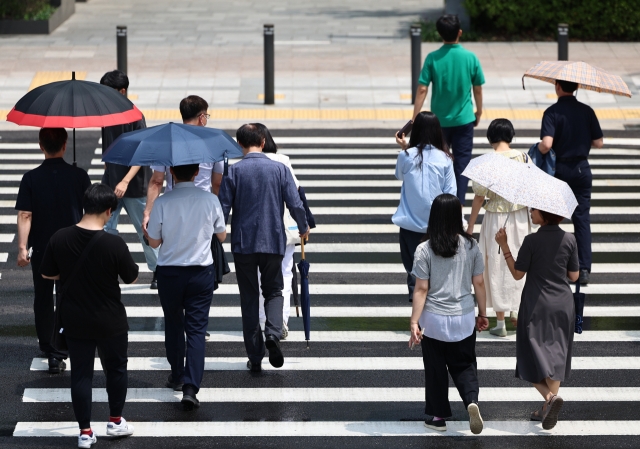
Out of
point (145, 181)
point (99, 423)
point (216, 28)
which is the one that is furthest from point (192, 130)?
point (216, 28)

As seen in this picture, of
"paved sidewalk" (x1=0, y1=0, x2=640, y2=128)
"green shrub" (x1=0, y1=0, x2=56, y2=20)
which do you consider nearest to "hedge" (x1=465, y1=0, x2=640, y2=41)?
"paved sidewalk" (x1=0, y1=0, x2=640, y2=128)

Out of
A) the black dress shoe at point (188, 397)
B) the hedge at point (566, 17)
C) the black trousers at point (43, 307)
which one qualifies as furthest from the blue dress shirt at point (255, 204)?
the hedge at point (566, 17)

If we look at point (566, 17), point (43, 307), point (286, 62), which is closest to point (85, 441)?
point (43, 307)

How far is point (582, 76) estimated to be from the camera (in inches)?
356

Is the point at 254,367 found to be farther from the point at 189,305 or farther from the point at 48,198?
the point at 48,198

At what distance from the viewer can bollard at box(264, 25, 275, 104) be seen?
17.4 metres

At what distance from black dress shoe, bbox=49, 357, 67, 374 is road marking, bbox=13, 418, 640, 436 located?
0.89 metres

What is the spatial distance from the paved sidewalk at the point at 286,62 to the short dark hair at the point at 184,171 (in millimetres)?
9588

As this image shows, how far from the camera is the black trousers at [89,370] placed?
6637 mm

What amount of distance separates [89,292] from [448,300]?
6.93 feet

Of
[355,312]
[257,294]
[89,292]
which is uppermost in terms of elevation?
[89,292]

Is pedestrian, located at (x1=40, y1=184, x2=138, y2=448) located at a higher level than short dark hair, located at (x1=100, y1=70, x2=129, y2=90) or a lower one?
lower

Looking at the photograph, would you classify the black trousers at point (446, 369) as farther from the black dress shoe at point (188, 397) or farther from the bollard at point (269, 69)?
the bollard at point (269, 69)

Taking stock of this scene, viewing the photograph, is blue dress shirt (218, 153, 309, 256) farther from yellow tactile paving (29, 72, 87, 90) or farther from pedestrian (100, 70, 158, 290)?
yellow tactile paving (29, 72, 87, 90)
